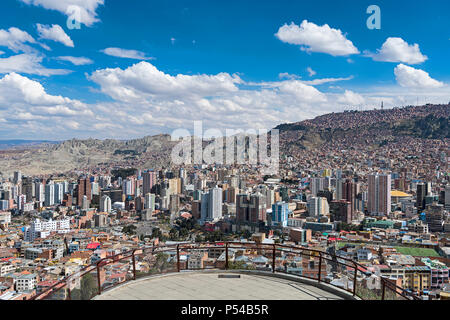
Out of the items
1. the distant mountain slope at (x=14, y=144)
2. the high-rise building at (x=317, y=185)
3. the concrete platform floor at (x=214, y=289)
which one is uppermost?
the distant mountain slope at (x=14, y=144)

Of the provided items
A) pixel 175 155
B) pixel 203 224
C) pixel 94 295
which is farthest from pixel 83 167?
pixel 94 295

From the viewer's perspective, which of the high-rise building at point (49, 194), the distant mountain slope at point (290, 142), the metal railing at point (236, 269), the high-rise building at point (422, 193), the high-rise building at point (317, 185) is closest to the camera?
the metal railing at point (236, 269)

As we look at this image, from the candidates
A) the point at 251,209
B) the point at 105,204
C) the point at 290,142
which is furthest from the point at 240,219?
the point at 290,142

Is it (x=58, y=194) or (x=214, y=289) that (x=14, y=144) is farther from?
(x=214, y=289)

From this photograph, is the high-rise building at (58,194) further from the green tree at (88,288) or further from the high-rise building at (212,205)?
the green tree at (88,288)


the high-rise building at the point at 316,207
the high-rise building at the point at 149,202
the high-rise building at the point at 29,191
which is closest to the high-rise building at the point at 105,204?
the high-rise building at the point at 149,202
